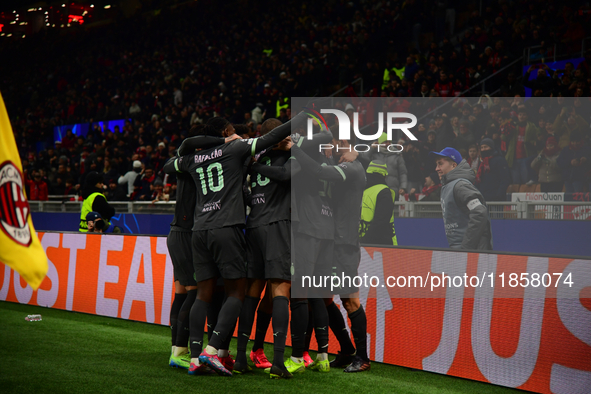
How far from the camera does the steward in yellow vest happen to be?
5.62m

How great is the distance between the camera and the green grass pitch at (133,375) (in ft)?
13.2

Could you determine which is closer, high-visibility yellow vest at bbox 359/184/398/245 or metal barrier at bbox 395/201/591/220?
high-visibility yellow vest at bbox 359/184/398/245

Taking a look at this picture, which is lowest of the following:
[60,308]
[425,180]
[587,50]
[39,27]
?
[60,308]

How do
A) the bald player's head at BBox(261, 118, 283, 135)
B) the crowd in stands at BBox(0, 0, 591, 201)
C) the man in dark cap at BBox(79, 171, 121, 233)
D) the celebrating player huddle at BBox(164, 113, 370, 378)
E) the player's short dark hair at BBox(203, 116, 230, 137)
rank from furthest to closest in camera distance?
the crowd in stands at BBox(0, 0, 591, 201)
the man in dark cap at BBox(79, 171, 121, 233)
the player's short dark hair at BBox(203, 116, 230, 137)
the bald player's head at BBox(261, 118, 283, 135)
the celebrating player huddle at BBox(164, 113, 370, 378)

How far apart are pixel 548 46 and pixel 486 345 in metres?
7.33

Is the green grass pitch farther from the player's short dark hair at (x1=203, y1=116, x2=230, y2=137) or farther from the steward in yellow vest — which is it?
the player's short dark hair at (x1=203, y1=116, x2=230, y2=137)

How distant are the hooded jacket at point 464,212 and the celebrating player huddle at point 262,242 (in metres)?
1.21

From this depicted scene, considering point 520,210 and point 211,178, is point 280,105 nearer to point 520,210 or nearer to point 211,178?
point 520,210

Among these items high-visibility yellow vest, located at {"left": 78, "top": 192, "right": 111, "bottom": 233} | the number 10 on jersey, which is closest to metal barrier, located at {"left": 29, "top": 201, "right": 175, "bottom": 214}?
high-visibility yellow vest, located at {"left": 78, "top": 192, "right": 111, "bottom": 233}

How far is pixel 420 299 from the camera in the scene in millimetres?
4789

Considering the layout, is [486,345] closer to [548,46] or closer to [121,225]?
[548,46]

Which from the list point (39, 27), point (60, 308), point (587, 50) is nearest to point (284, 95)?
point (587, 50)

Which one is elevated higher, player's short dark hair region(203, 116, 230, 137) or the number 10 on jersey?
player's short dark hair region(203, 116, 230, 137)

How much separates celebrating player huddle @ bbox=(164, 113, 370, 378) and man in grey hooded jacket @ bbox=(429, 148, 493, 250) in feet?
3.97
